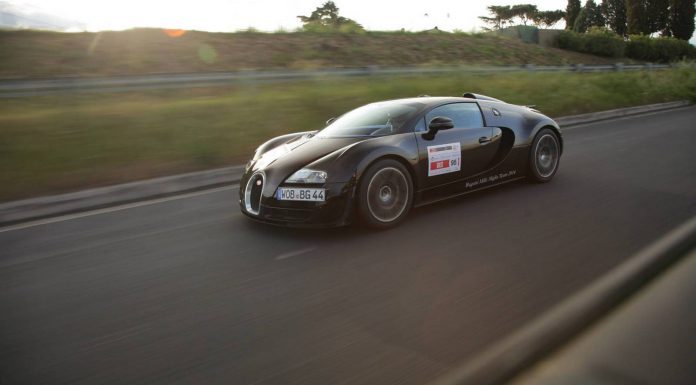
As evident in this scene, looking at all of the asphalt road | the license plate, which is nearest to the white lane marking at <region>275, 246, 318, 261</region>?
the asphalt road

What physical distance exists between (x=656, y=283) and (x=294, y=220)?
270cm

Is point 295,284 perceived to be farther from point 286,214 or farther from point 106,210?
point 106,210

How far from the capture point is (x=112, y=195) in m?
6.65

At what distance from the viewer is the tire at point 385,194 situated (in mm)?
4672

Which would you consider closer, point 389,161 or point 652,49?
point 389,161

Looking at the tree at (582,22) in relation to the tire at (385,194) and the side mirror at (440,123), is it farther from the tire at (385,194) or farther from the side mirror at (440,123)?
the tire at (385,194)

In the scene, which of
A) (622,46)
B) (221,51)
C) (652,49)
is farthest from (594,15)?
(221,51)

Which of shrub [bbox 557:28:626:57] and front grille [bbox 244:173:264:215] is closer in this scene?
front grille [bbox 244:173:264:215]

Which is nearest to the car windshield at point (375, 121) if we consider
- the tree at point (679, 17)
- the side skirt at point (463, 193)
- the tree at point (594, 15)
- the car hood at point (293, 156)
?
the car hood at point (293, 156)

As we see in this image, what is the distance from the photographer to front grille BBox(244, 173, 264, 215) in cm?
488

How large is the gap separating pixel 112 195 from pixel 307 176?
3.28 meters

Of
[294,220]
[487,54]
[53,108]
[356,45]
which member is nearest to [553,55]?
[487,54]

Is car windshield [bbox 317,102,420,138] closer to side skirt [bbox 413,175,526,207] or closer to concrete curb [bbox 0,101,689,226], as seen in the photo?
side skirt [bbox 413,175,526,207]

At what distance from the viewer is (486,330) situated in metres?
2.94
